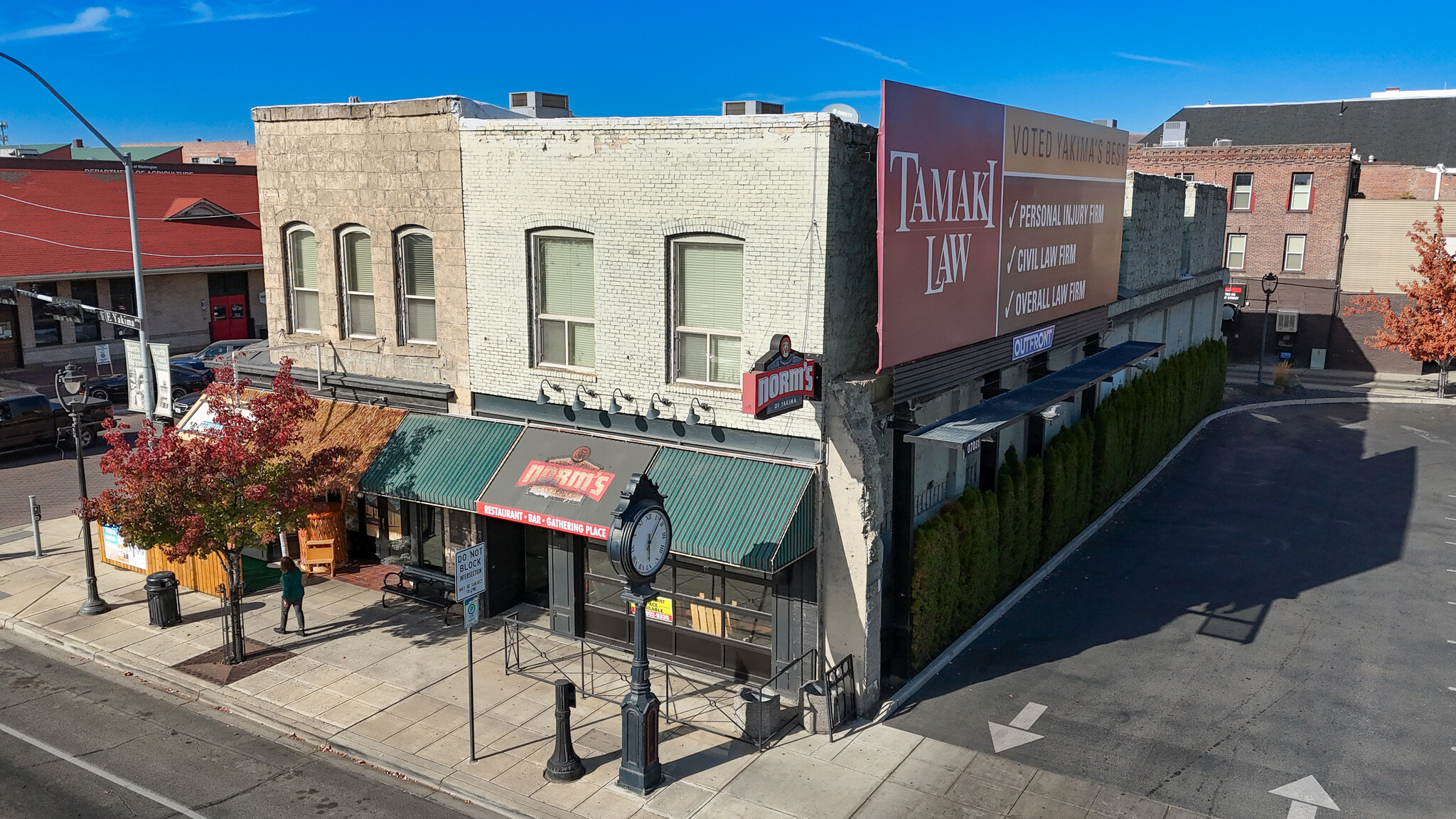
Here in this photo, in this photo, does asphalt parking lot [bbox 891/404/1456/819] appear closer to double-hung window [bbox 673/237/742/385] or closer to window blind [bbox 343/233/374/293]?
double-hung window [bbox 673/237/742/385]

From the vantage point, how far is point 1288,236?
52656 millimetres

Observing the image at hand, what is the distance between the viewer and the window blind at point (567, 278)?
56.7ft


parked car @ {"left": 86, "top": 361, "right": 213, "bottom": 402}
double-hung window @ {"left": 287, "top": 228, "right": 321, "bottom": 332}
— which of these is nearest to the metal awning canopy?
double-hung window @ {"left": 287, "top": 228, "right": 321, "bottom": 332}

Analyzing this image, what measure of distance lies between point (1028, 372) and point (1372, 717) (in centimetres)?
915

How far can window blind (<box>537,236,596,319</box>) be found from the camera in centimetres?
1730

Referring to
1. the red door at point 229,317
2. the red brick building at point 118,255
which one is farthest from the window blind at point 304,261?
the red door at point 229,317

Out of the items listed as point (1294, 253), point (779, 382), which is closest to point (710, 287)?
point (779, 382)

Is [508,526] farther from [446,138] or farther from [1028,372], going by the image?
[1028,372]

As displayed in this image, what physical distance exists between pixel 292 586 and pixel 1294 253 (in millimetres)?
51213

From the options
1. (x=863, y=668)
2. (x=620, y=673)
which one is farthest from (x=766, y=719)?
(x=620, y=673)

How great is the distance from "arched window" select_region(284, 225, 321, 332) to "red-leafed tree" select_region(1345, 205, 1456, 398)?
1655 inches

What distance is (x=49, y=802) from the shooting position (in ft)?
42.1

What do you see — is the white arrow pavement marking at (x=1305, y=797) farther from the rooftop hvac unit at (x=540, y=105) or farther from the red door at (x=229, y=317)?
the red door at (x=229, y=317)

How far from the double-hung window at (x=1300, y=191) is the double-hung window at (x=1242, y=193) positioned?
175 centimetres
